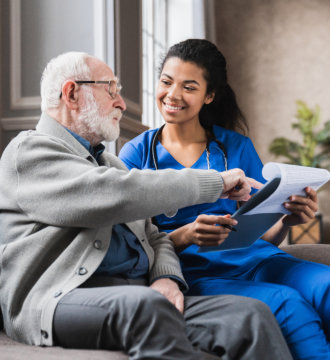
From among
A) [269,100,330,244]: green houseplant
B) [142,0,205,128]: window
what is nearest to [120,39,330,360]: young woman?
[142,0,205,128]: window

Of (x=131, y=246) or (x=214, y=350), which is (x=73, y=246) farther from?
(x=214, y=350)

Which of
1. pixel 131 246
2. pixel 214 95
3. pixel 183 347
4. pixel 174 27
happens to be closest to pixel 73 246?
pixel 131 246

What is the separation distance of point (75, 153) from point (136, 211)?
27 cm

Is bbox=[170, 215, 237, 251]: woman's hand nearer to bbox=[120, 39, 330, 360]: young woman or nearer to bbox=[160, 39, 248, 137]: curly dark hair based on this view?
bbox=[120, 39, 330, 360]: young woman

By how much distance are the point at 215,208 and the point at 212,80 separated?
559mm

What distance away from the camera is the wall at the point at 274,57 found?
25.7ft

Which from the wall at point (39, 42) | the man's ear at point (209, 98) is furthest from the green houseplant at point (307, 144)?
the man's ear at point (209, 98)

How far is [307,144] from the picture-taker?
305 inches

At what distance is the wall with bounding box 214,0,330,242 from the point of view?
7848mm

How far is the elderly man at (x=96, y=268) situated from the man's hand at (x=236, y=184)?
60mm

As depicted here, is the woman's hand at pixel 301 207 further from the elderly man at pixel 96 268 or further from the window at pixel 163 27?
the window at pixel 163 27

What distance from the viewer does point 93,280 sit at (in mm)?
1253

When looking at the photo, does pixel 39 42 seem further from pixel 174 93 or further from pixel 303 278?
pixel 303 278

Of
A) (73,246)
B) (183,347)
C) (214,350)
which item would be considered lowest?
(214,350)
